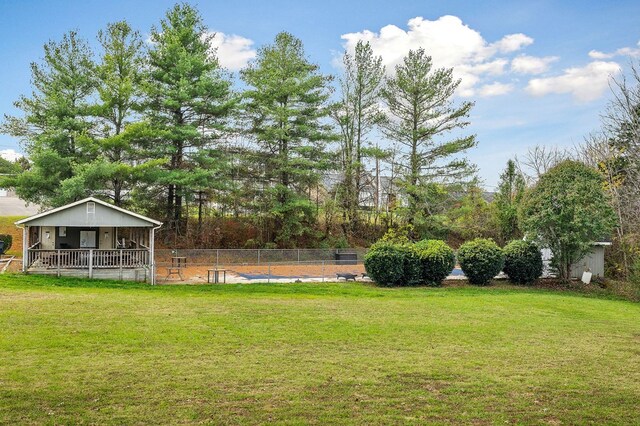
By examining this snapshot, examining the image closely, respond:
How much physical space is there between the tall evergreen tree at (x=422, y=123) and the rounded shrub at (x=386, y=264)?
1570 centimetres

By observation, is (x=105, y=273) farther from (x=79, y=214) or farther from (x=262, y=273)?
(x=262, y=273)

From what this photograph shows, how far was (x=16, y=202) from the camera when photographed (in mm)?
46469

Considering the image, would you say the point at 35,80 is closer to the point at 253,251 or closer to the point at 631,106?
the point at 253,251

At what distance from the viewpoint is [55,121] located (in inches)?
1116

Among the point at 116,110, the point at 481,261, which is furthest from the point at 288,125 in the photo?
the point at 481,261

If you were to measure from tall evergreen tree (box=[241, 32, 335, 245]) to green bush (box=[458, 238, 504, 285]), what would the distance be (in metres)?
13.6

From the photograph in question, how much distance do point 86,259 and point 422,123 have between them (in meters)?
25.9

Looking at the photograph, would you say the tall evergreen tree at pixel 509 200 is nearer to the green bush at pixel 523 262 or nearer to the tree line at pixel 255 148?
the tree line at pixel 255 148

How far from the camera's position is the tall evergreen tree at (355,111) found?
3866 cm

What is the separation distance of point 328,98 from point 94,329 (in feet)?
95.2

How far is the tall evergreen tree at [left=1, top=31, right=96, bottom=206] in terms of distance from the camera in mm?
28047

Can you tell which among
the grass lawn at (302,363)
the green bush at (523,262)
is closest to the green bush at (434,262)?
the green bush at (523,262)

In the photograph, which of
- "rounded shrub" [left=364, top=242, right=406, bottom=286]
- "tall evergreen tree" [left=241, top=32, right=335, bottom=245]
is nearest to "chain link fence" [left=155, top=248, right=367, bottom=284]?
"rounded shrub" [left=364, top=242, right=406, bottom=286]

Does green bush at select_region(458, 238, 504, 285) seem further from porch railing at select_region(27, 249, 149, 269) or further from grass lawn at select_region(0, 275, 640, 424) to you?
porch railing at select_region(27, 249, 149, 269)
